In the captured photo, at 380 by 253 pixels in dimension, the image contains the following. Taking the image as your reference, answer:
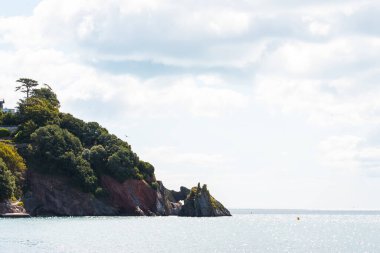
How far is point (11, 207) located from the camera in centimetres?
14462

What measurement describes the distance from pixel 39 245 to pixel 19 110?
12018 centimetres

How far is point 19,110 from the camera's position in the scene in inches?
7589

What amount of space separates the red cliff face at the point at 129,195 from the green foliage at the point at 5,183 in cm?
3066

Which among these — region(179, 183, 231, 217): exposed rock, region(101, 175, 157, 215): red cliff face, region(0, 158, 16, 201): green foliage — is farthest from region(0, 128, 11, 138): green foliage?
region(179, 183, 231, 217): exposed rock

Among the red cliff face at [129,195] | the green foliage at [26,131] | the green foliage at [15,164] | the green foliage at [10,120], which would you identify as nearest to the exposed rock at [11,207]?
the green foliage at [15,164]

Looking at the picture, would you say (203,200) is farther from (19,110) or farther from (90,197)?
(19,110)

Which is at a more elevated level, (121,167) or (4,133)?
(4,133)

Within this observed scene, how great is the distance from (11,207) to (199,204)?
2335 inches

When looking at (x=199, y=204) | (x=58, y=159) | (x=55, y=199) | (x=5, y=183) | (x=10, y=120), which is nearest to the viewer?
(x=5, y=183)

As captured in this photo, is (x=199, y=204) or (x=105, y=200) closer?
(x=105, y=200)

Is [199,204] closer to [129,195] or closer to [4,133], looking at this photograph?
[129,195]

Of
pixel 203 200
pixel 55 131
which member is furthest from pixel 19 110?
pixel 203 200

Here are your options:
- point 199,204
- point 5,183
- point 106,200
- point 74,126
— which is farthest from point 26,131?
point 199,204

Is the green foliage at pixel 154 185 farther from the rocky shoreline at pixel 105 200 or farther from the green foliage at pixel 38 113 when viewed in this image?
the green foliage at pixel 38 113
